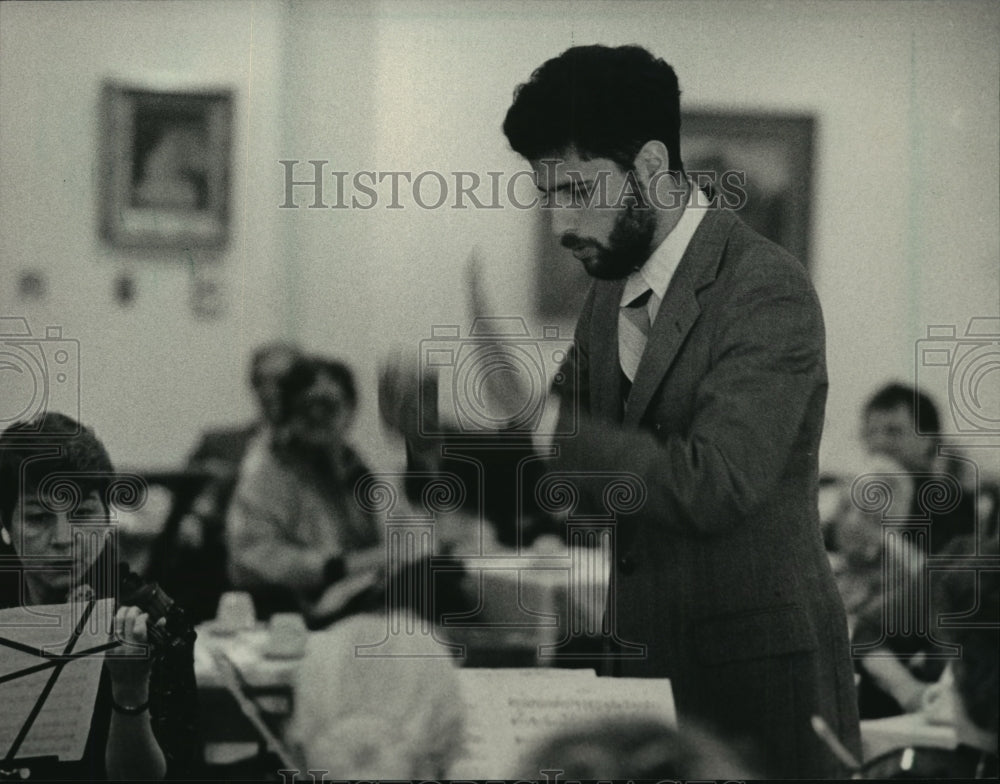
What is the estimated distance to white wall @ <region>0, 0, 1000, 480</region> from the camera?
2941 mm

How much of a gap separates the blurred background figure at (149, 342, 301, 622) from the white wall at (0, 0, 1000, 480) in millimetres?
45

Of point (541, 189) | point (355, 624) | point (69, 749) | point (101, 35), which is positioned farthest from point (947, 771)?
point (101, 35)

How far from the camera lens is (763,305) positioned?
9.68 feet

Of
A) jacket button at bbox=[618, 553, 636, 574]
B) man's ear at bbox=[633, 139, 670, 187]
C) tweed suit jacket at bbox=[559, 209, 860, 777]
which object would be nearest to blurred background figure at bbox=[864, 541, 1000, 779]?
tweed suit jacket at bbox=[559, 209, 860, 777]

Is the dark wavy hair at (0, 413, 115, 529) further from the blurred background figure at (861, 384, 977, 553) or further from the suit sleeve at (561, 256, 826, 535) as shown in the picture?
the blurred background figure at (861, 384, 977, 553)

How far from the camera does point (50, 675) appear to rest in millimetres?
3010

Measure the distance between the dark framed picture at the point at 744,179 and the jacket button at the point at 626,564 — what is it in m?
0.50

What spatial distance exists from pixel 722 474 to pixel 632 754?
2.04 ft

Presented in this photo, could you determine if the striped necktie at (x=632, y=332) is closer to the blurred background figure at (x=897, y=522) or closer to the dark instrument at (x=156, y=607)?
the blurred background figure at (x=897, y=522)

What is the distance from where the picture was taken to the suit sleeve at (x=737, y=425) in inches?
115

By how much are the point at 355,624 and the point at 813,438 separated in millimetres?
1002

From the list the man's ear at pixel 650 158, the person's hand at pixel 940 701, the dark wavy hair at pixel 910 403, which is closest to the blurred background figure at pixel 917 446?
the dark wavy hair at pixel 910 403

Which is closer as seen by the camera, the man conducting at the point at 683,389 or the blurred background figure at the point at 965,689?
the man conducting at the point at 683,389

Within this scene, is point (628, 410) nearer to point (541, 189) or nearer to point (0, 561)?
point (541, 189)
